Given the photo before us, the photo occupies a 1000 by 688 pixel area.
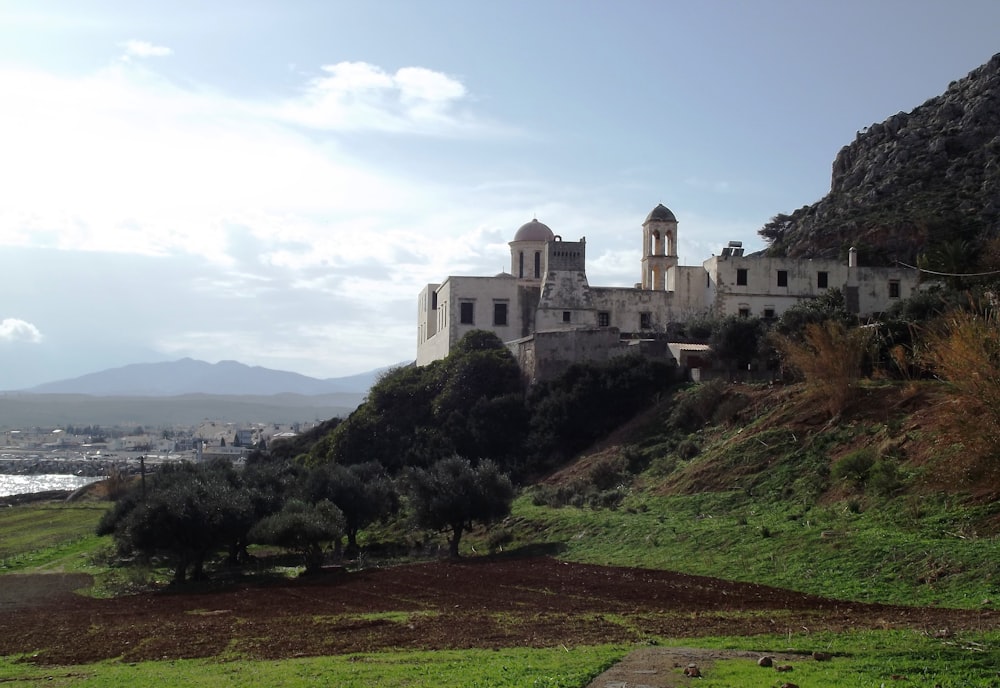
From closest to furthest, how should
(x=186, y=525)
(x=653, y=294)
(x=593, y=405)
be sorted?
(x=186, y=525) → (x=593, y=405) → (x=653, y=294)

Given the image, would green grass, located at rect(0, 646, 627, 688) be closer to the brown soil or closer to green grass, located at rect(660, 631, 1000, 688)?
the brown soil

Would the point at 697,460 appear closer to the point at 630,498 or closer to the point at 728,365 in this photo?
the point at 630,498

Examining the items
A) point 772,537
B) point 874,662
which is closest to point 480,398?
point 772,537

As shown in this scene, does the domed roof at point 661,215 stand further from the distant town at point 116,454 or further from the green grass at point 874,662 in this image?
the distant town at point 116,454

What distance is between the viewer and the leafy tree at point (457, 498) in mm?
33094

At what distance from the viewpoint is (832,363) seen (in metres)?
32.8

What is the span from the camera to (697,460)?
1364 inches

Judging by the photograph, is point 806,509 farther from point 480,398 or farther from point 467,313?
point 467,313

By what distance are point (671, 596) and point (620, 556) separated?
6.37 meters

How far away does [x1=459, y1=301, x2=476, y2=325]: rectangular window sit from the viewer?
54.7 m

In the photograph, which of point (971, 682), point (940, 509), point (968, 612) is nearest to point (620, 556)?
point (940, 509)

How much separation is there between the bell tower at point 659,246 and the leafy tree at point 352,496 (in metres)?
24.8

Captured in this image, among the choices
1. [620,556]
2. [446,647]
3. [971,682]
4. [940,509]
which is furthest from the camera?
[620,556]

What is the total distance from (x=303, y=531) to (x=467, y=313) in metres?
24.5
